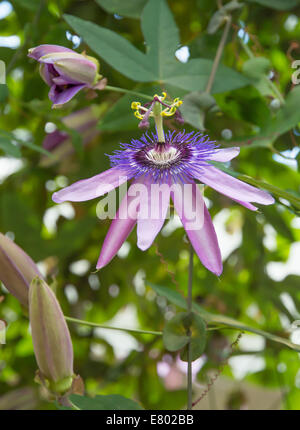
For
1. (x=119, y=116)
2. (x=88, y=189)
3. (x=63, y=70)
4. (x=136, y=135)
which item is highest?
(x=136, y=135)

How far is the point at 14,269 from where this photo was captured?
0.51 meters

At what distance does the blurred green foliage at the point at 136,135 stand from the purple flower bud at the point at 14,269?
0.45ft

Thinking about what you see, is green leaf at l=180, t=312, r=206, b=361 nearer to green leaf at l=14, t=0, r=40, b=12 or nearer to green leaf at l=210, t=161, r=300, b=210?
green leaf at l=210, t=161, r=300, b=210

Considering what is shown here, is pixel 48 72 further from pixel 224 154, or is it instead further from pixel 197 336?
pixel 197 336

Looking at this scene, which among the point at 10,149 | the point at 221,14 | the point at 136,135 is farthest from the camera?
the point at 136,135

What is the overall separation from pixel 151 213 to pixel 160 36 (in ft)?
1.03

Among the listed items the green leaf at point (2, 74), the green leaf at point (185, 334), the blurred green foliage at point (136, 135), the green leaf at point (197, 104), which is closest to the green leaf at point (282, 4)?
the blurred green foliage at point (136, 135)

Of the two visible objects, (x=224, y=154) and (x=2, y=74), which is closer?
(x=224, y=154)

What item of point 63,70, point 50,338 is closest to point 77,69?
point 63,70

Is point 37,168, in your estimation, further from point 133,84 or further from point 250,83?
point 250,83

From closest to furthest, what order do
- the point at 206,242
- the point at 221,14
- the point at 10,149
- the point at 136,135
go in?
the point at 206,242 < the point at 10,149 < the point at 221,14 < the point at 136,135

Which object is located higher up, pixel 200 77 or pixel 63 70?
pixel 200 77

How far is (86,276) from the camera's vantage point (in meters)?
1.17
